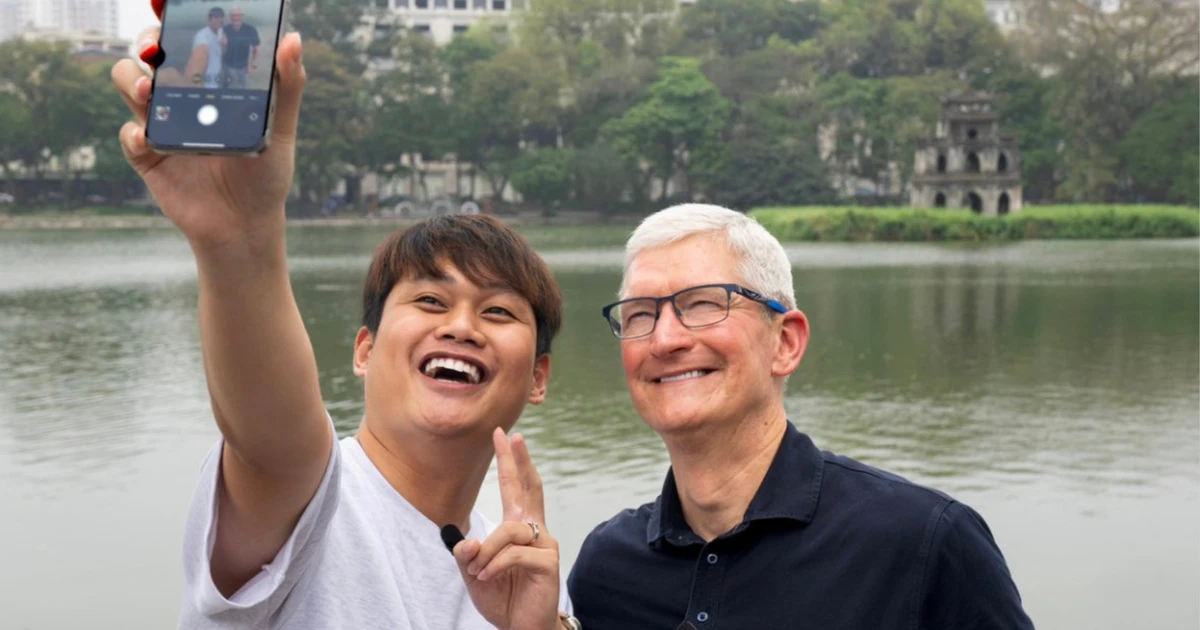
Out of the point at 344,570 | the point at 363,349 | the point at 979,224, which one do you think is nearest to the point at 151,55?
the point at 344,570

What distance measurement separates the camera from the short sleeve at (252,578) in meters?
1.75

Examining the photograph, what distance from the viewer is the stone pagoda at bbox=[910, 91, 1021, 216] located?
42.3 meters

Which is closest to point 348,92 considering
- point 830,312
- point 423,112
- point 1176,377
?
point 423,112

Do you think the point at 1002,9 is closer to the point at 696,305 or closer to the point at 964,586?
the point at 696,305

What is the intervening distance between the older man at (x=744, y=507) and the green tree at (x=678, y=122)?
1874 inches

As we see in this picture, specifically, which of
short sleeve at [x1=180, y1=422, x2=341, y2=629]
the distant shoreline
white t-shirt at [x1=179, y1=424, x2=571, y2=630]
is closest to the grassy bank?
the distant shoreline

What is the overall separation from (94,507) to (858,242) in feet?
99.5

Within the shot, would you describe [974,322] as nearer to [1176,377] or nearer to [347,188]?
[1176,377]

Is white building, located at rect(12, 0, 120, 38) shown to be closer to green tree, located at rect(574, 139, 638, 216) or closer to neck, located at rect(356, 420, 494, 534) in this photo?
green tree, located at rect(574, 139, 638, 216)

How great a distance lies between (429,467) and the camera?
2.21 metres

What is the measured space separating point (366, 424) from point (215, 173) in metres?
0.91

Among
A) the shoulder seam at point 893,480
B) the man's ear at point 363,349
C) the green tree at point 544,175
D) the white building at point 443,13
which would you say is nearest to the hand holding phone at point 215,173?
the man's ear at point 363,349

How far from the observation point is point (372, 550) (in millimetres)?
2010

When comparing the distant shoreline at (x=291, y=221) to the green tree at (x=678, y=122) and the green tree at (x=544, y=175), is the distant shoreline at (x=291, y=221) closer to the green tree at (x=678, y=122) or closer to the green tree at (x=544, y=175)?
the green tree at (x=544, y=175)
